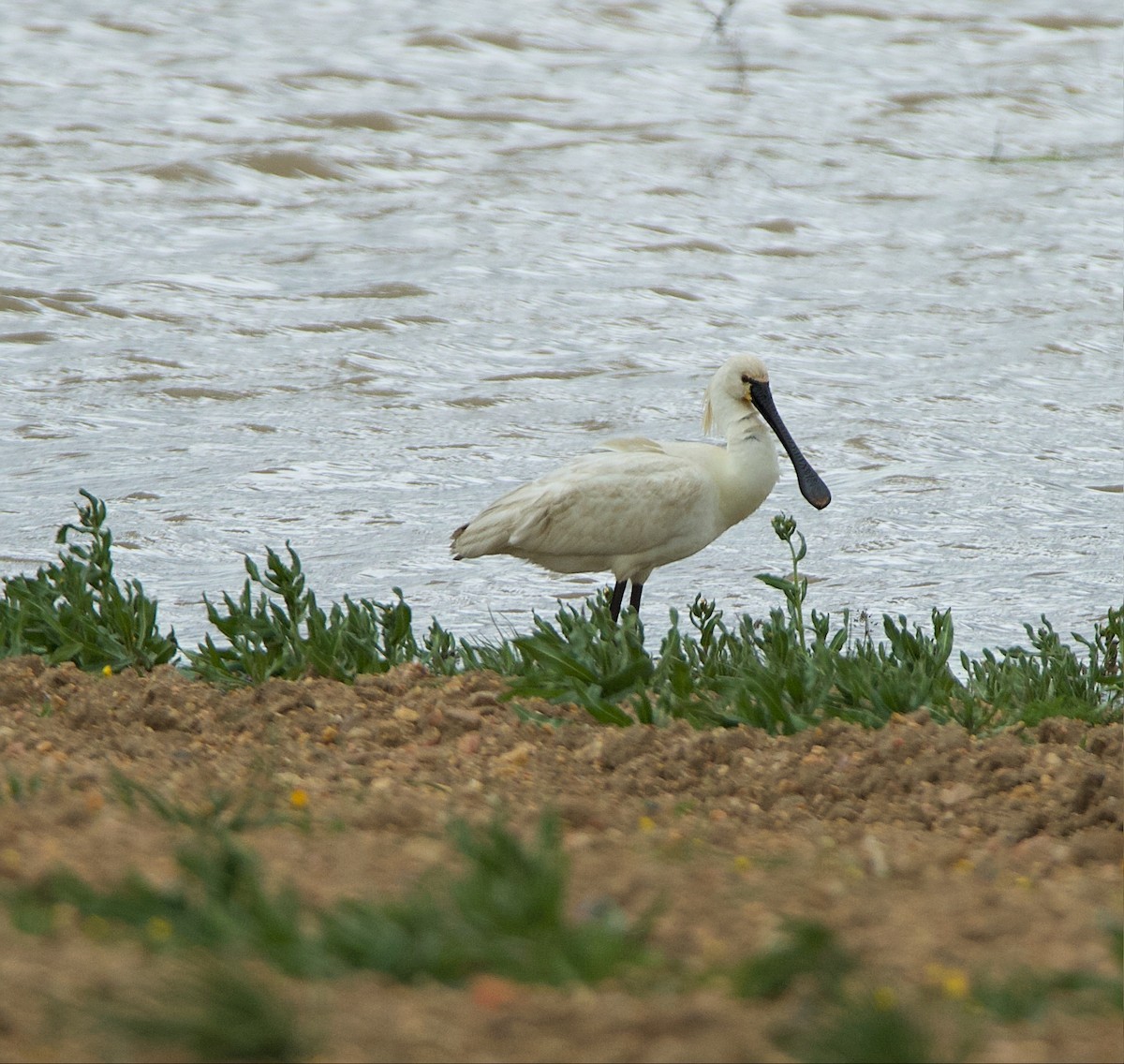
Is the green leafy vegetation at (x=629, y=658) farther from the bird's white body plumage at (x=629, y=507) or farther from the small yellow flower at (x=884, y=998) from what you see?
the small yellow flower at (x=884, y=998)

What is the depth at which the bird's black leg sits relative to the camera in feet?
23.3

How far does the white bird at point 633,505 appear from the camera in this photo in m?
7.11

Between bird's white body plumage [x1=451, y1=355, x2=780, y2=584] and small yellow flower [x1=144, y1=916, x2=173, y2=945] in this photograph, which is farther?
bird's white body plumage [x1=451, y1=355, x2=780, y2=584]

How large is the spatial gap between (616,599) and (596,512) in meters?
0.37

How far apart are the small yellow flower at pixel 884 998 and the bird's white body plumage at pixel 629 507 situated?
15.9ft

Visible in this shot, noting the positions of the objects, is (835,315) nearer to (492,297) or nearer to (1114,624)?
(492,297)

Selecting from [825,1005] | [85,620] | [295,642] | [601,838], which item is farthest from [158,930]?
[85,620]

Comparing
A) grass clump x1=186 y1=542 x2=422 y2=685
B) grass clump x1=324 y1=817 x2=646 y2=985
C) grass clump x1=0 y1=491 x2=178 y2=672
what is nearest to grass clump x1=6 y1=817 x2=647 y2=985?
grass clump x1=324 y1=817 x2=646 y2=985

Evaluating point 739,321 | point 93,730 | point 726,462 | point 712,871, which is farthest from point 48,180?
point 712,871

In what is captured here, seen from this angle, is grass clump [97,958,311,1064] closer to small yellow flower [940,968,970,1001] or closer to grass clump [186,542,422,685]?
small yellow flower [940,968,970,1001]


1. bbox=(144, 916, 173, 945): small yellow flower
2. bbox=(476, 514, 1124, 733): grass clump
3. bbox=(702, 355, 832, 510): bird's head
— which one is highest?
bbox=(144, 916, 173, 945): small yellow flower

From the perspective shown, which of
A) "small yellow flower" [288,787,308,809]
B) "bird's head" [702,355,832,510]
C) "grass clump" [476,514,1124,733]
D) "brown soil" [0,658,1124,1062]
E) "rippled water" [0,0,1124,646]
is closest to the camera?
"brown soil" [0,658,1124,1062]

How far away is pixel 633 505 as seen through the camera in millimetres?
7105

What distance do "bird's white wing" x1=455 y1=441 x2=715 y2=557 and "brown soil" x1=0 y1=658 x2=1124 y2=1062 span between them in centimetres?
206
